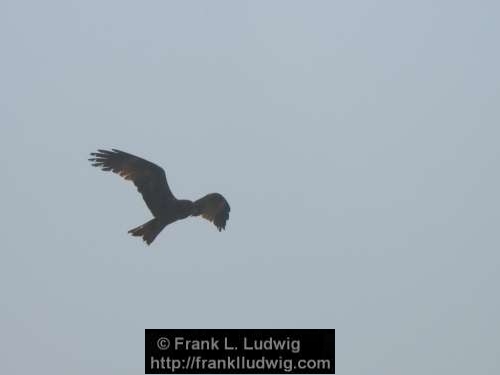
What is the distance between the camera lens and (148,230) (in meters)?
134

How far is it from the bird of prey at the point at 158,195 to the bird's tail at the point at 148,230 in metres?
0.14

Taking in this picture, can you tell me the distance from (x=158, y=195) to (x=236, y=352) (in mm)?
3480

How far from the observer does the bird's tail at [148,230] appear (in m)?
134

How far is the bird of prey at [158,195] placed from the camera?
134375 mm

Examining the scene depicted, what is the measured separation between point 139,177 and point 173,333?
3.16 m

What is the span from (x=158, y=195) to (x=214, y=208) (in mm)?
1127

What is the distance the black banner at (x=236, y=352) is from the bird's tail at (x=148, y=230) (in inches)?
75.8

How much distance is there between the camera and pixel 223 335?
134 m

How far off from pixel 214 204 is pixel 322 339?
3.43m

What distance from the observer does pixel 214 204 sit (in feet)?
441

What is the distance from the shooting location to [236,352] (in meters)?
134

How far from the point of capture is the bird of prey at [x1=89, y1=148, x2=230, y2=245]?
441 feet

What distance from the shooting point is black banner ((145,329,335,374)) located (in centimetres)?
13375

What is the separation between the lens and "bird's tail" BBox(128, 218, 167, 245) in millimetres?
133750
